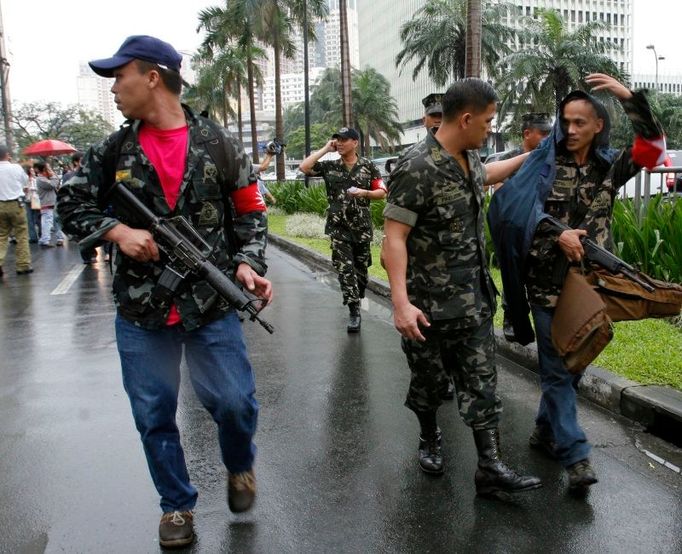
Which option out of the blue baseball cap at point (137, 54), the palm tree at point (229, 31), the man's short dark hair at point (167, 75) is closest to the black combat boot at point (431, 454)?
the man's short dark hair at point (167, 75)

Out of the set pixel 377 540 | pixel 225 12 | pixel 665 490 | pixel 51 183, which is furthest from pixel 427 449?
pixel 225 12

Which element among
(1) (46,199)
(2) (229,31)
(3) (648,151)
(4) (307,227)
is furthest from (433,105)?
(2) (229,31)

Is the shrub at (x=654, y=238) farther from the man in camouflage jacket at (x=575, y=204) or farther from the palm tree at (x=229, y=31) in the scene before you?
the palm tree at (x=229, y=31)

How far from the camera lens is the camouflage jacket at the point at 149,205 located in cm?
277

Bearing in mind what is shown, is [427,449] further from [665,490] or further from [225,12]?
[225,12]

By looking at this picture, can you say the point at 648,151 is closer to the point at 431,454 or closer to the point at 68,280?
the point at 431,454

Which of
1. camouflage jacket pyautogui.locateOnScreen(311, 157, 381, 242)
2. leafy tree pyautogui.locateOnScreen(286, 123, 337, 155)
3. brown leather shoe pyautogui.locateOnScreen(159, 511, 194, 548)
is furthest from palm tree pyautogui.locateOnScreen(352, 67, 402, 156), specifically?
brown leather shoe pyautogui.locateOnScreen(159, 511, 194, 548)

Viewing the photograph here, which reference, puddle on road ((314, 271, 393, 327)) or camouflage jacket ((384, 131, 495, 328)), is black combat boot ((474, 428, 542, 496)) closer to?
camouflage jacket ((384, 131, 495, 328))

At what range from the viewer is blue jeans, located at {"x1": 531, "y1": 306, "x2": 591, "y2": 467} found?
3398 millimetres

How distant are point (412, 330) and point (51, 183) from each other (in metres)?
13.8

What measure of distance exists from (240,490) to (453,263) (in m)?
1.40

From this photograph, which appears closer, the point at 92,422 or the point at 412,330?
the point at 412,330

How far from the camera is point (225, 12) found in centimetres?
3562

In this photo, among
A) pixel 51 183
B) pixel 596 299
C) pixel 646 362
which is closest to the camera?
pixel 596 299
